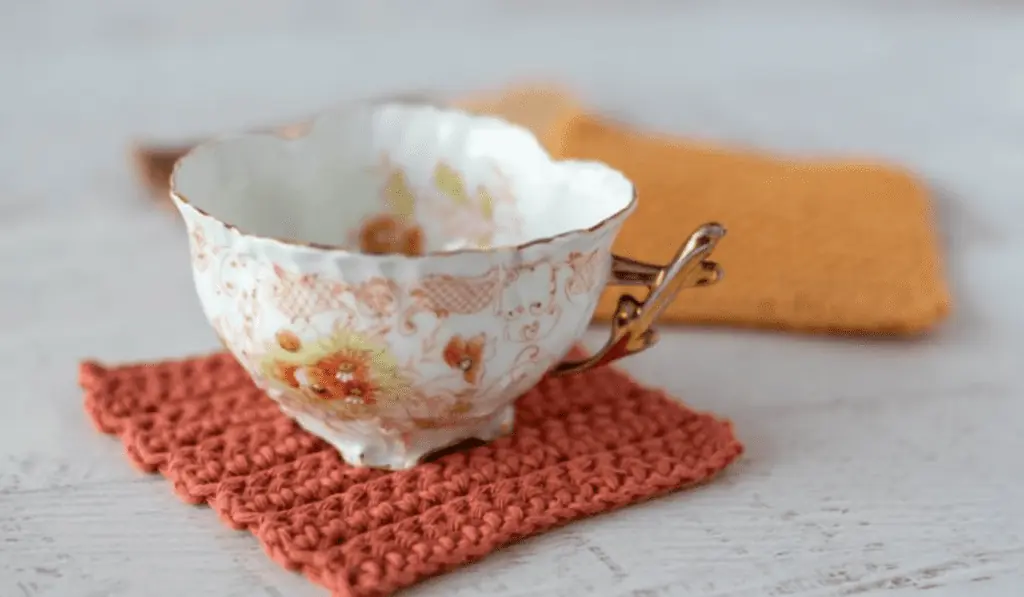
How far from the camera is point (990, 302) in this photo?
2.69 ft

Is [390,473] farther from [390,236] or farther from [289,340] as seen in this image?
[390,236]

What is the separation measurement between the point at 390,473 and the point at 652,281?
159 mm

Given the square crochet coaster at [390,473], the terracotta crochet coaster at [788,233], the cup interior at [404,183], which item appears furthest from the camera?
the terracotta crochet coaster at [788,233]

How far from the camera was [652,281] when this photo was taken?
563mm

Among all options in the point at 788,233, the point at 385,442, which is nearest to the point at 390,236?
the point at 385,442

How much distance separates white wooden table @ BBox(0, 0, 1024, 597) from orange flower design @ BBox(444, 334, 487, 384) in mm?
82

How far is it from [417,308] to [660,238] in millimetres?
352

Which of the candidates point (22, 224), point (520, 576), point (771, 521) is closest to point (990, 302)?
point (771, 521)

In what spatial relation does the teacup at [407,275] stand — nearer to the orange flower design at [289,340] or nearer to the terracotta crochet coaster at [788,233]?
the orange flower design at [289,340]

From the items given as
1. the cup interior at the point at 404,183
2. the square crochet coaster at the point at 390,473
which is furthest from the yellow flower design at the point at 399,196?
the square crochet coaster at the point at 390,473

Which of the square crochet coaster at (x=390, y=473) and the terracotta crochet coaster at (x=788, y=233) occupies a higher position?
the terracotta crochet coaster at (x=788, y=233)

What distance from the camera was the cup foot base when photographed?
542 millimetres

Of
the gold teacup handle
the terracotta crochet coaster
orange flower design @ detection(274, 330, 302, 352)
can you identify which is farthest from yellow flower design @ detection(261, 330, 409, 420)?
the terracotta crochet coaster

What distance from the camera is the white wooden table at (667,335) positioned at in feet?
1.63
